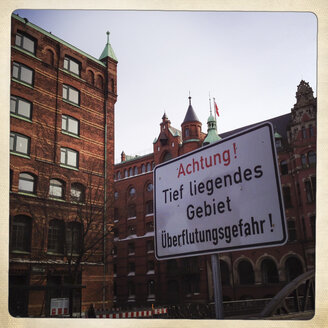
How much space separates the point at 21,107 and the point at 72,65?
10.6 feet

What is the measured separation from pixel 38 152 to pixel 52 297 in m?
5.00

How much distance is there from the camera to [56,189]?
12477 mm

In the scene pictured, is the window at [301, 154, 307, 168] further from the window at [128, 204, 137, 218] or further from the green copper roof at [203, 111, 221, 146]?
the window at [128, 204, 137, 218]

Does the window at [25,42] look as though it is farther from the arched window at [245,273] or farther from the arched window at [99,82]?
the arched window at [245,273]

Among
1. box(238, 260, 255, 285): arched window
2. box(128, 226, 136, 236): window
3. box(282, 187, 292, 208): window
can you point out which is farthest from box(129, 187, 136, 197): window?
box(282, 187, 292, 208): window

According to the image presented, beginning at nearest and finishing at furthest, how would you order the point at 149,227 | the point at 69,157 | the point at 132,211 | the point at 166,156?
1. the point at 69,157
2. the point at 149,227
3. the point at 166,156
4. the point at 132,211

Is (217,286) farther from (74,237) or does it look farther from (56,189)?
(56,189)

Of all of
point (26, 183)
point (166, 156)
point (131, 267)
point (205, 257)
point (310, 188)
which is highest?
point (166, 156)

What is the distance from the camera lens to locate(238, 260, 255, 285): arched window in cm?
2019

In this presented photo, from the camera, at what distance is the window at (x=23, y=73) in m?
12.3

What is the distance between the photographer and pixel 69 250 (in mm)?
12148

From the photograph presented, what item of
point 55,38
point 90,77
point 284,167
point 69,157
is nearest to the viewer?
point 69,157

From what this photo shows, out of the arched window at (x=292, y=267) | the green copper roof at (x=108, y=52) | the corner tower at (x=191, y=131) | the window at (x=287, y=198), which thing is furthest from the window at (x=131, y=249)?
the green copper roof at (x=108, y=52)

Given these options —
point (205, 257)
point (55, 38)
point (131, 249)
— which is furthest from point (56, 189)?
point (131, 249)
